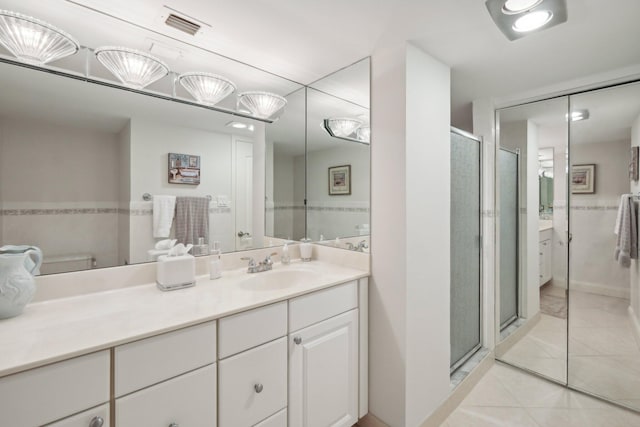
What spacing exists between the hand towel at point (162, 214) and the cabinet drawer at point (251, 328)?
Answer: 744 millimetres

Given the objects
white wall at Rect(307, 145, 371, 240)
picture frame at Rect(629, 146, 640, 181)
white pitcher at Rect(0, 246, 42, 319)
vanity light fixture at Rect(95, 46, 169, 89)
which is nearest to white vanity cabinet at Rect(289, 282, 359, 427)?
white wall at Rect(307, 145, 371, 240)

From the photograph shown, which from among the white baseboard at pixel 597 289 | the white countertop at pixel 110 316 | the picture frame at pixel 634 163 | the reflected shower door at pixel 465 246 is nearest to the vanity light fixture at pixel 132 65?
the white countertop at pixel 110 316

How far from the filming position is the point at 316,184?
88.2 inches

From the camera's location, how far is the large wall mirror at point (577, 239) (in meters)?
1.86

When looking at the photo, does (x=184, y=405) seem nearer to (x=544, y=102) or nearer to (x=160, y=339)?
(x=160, y=339)

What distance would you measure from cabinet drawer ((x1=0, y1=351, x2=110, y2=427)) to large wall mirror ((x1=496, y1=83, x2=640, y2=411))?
2655 millimetres

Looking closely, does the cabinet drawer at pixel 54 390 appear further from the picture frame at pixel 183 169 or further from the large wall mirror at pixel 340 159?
the large wall mirror at pixel 340 159

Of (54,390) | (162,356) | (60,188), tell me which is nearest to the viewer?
(54,390)

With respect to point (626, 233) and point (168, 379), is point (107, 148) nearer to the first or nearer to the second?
point (168, 379)

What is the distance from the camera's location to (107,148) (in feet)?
4.57

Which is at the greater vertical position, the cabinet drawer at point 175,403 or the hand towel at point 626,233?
the hand towel at point 626,233

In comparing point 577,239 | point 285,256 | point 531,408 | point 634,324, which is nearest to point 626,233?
point 577,239

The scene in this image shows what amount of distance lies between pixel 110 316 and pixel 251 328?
1.69 ft

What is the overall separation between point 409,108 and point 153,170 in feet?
4.68
